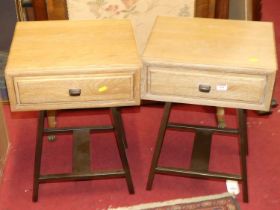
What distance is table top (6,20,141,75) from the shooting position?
1.62m

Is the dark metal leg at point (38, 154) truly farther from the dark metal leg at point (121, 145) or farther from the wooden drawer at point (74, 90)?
the dark metal leg at point (121, 145)

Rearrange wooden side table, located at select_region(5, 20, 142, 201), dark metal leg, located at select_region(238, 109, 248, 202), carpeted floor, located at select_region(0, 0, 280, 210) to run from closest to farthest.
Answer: wooden side table, located at select_region(5, 20, 142, 201) < dark metal leg, located at select_region(238, 109, 248, 202) < carpeted floor, located at select_region(0, 0, 280, 210)

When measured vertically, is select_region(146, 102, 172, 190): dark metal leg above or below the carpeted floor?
above

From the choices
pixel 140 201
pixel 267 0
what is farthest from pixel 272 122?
pixel 267 0

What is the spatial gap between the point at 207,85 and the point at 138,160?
683 mm

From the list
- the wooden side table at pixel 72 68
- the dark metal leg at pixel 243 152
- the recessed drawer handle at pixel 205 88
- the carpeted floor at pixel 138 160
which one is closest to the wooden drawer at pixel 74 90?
the wooden side table at pixel 72 68

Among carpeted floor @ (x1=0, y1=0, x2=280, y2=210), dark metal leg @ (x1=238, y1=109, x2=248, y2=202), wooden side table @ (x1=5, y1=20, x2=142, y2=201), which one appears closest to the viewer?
wooden side table @ (x1=5, y1=20, x2=142, y2=201)

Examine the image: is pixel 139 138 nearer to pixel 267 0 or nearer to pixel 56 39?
pixel 56 39

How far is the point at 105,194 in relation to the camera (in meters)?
2.06

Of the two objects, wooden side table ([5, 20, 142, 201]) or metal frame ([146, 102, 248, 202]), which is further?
metal frame ([146, 102, 248, 202])

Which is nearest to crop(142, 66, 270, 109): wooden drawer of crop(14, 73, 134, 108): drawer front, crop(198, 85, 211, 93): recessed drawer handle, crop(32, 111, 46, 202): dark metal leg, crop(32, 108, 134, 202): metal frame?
crop(198, 85, 211, 93): recessed drawer handle

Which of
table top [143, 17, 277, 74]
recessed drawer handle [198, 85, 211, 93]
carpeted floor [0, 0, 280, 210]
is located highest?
table top [143, 17, 277, 74]

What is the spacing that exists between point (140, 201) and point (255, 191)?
50 centimetres

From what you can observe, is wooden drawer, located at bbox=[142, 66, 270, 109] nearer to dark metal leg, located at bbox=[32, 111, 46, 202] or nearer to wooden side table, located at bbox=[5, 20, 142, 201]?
wooden side table, located at bbox=[5, 20, 142, 201]
